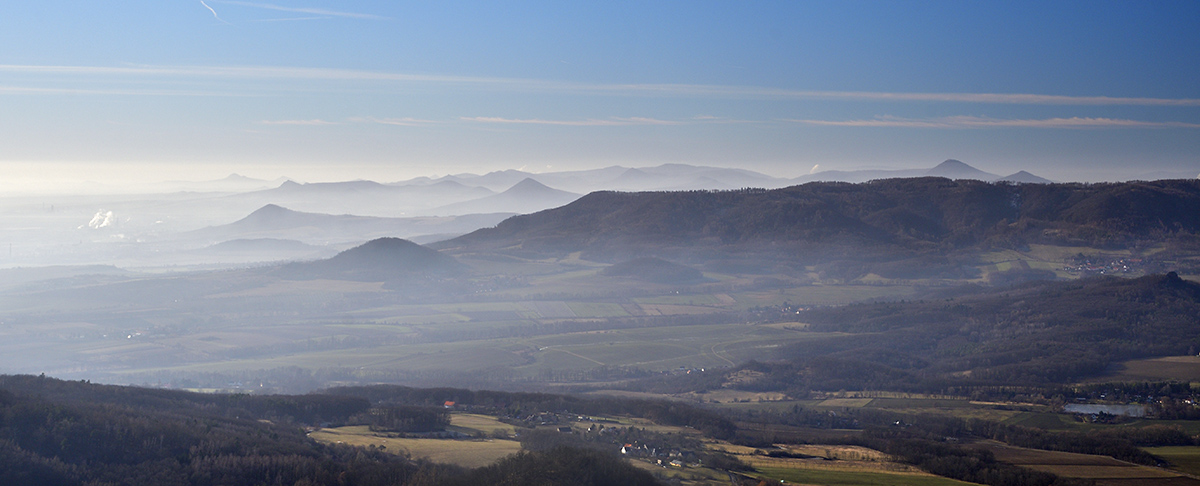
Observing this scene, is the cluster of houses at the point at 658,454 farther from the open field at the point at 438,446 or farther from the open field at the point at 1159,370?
the open field at the point at 1159,370

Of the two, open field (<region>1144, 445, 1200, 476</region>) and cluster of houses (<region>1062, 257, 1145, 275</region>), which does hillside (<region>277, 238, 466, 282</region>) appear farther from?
open field (<region>1144, 445, 1200, 476</region>)

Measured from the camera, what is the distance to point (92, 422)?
28047 mm

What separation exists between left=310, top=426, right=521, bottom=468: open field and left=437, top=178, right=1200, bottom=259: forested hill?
9966 centimetres

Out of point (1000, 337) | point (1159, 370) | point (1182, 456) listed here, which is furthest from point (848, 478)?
point (1000, 337)

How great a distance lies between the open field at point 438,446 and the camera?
102 ft

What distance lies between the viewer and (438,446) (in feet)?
111

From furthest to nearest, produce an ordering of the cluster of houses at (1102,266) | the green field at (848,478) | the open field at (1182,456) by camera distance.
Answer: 1. the cluster of houses at (1102,266)
2. the open field at (1182,456)
3. the green field at (848,478)

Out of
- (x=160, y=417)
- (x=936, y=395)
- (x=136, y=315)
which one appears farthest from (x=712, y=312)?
(x=160, y=417)

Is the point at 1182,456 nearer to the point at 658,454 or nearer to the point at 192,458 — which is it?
the point at 658,454

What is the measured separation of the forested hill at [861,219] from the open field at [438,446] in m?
99.7

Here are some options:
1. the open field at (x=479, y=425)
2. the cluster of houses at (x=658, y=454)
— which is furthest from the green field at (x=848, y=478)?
the open field at (x=479, y=425)

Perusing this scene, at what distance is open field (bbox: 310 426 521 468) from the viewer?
31078 mm

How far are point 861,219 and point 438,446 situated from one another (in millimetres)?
120811

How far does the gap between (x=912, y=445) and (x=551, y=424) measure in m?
16.0
